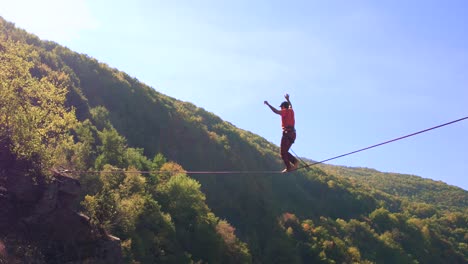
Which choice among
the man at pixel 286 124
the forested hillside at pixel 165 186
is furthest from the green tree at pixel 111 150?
the man at pixel 286 124

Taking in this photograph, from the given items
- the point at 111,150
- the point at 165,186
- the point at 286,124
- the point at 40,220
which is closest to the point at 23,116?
the point at 40,220

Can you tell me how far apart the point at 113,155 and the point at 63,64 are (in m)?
29.3

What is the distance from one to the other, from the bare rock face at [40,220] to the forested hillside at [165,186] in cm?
11

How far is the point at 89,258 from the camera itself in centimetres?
2619


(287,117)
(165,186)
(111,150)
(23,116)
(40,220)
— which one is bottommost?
(40,220)

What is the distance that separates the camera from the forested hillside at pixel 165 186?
81.7ft

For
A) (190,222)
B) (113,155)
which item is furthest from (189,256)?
(113,155)

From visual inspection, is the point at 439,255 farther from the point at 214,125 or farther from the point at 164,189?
the point at 164,189

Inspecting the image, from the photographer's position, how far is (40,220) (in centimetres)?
2475

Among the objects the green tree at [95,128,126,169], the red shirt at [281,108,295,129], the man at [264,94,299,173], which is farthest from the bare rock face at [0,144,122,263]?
the green tree at [95,128,126,169]

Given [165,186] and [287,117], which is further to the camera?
[165,186]

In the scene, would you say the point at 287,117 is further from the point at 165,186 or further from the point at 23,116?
the point at 165,186

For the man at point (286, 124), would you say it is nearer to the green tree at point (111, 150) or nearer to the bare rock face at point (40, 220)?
the bare rock face at point (40, 220)

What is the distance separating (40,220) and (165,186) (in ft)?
84.3
